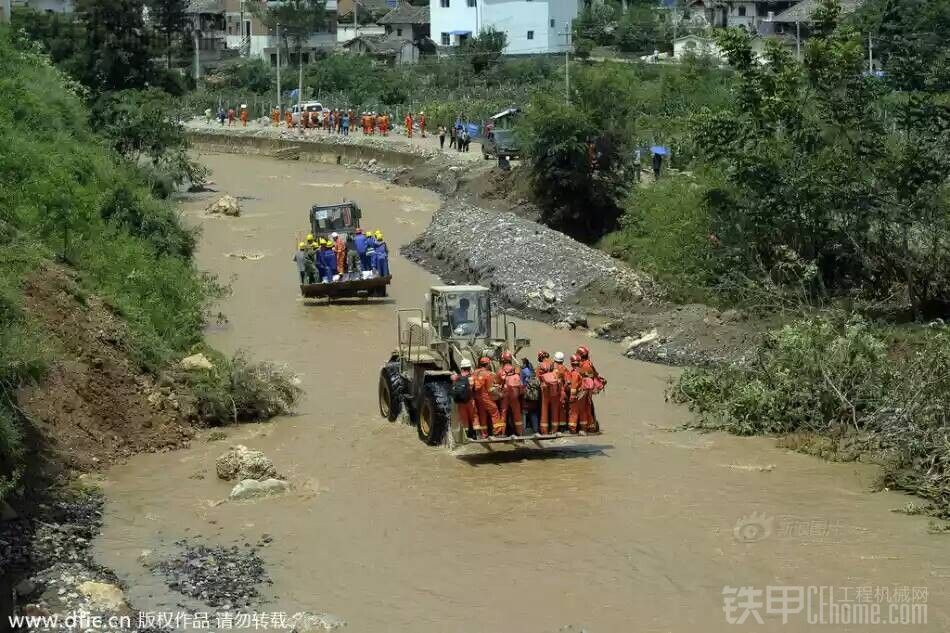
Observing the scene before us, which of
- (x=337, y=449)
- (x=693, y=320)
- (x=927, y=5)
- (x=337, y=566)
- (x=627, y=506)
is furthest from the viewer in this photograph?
(x=927, y=5)

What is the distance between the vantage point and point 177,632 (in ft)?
43.9

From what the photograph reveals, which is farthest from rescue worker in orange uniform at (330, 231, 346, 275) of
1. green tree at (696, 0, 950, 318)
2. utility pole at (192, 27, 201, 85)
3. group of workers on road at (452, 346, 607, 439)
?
utility pole at (192, 27, 201, 85)

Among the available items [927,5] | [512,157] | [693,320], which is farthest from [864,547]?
[927,5]

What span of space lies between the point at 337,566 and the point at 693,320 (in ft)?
43.6

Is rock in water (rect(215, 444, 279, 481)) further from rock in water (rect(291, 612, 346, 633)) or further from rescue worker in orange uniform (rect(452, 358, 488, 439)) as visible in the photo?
rock in water (rect(291, 612, 346, 633))

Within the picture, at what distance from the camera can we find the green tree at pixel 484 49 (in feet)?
267

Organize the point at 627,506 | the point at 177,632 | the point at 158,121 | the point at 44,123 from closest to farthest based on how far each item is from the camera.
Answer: the point at 177,632 < the point at 627,506 < the point at 44,123 < the point at 158,121

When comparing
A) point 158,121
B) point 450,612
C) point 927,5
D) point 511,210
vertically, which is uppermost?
point 927,5

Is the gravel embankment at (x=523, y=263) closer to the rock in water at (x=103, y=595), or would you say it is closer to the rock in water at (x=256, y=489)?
the rock in water at (x=256, y=489)

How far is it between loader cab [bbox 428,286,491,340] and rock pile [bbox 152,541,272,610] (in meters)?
A: 5.52

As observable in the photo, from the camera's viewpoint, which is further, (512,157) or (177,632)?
(512,157)

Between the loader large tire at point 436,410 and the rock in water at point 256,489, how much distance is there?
2.52m

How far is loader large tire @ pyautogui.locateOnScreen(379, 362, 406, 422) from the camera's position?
2133 centimetres

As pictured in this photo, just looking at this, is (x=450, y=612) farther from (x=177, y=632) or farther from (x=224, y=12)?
(x=224, y=12)
